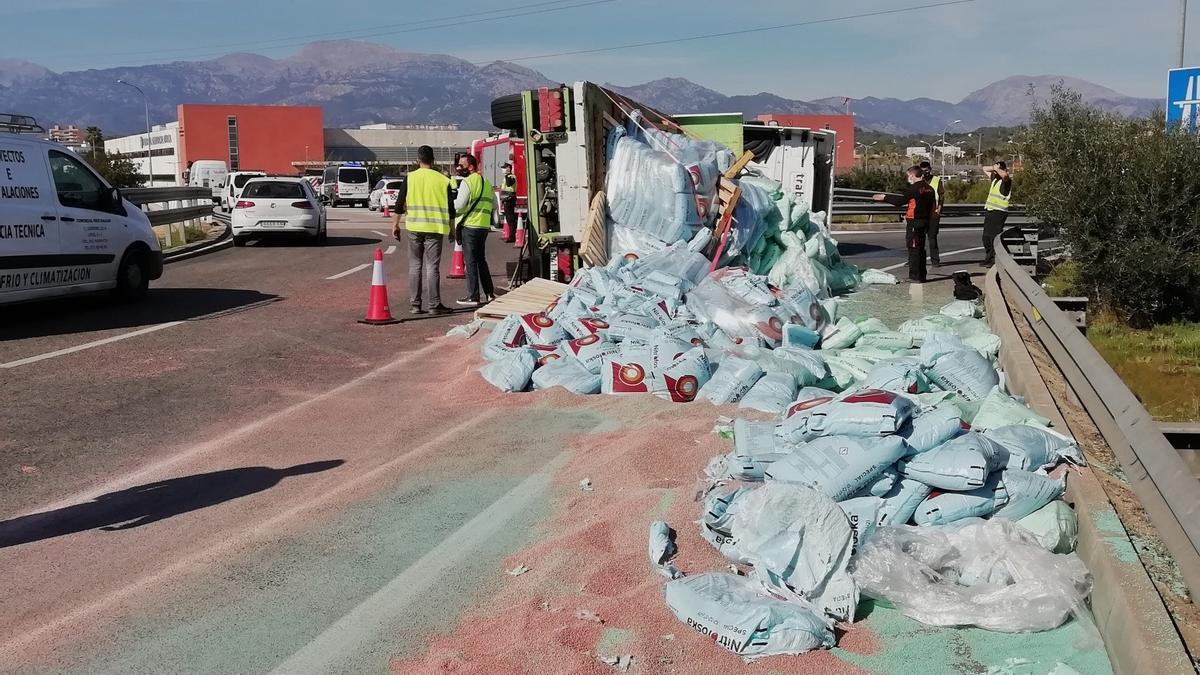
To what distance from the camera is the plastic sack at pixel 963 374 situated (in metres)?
6.98

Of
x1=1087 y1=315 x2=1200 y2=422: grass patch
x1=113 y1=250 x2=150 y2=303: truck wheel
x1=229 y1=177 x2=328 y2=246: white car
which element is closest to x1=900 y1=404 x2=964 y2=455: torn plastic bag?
x1=1087 y1=315 x2=1200 y2=422: grass patch

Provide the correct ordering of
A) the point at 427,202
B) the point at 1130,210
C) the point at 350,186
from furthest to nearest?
1. the point at 350,186
2. the point at 427,202
3. the point at 1130,210

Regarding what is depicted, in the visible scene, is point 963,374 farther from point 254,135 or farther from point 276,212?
point 254,135

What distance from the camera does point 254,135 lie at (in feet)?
324

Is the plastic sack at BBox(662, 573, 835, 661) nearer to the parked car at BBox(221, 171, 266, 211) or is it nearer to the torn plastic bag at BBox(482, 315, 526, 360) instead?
the torn plastic bag at BBox(482, 315, 526, 360)

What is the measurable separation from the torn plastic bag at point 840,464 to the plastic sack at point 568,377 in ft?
9.86

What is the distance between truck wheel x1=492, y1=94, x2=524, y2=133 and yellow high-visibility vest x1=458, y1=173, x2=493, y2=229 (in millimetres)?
1944

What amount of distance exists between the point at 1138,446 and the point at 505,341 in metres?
5.85

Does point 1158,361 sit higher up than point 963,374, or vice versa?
point 963,374

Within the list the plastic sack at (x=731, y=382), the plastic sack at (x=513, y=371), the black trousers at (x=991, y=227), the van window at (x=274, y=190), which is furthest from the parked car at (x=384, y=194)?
the plastic sack at (x=731, y=382)

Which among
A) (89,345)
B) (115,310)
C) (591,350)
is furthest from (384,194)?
(591,350)

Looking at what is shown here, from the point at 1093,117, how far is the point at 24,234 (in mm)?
12017

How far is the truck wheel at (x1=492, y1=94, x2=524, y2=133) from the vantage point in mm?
14492

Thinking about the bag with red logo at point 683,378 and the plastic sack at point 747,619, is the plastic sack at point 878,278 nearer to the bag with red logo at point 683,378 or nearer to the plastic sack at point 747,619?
the bag with red logo at point 683,378
